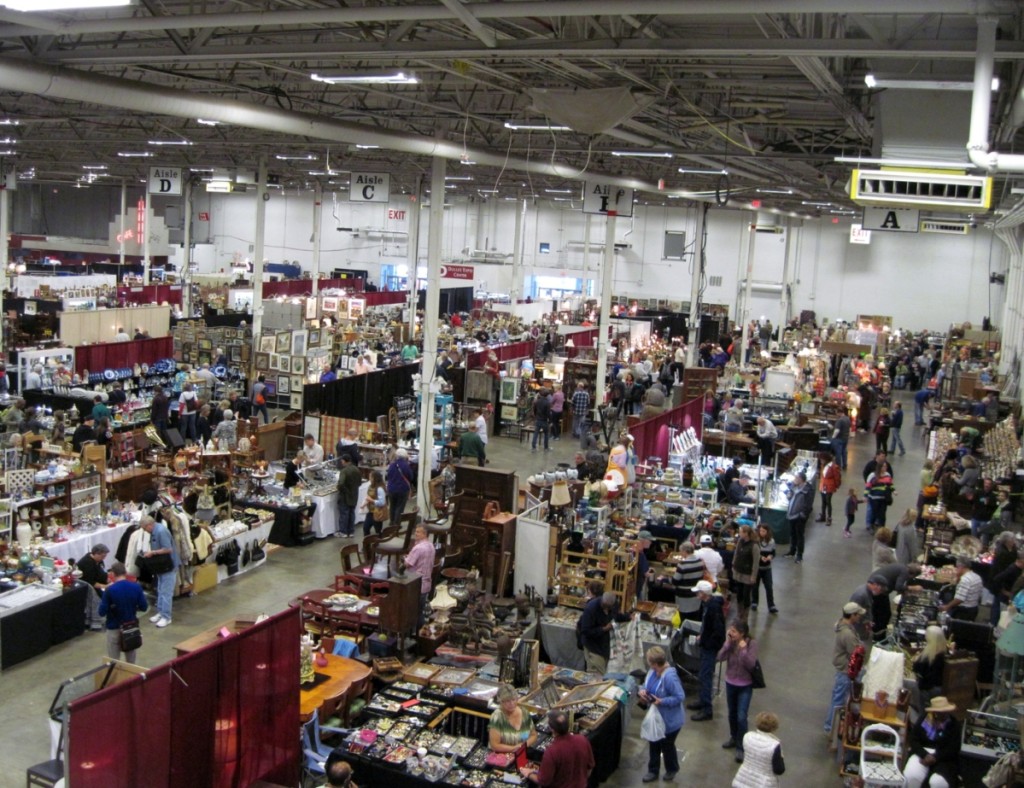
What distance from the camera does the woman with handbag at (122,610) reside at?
799cm

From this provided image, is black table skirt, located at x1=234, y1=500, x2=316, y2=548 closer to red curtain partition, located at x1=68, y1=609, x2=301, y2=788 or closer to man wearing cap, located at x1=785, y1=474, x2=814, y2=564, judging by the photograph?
red curtain partition, located at x1=68, y1=609, x2=301, y2=788

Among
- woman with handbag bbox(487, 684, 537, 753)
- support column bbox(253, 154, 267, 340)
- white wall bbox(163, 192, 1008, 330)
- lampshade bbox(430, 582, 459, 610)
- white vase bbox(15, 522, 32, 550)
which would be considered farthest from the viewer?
white wall bbox(163, 192, 1008, 330)

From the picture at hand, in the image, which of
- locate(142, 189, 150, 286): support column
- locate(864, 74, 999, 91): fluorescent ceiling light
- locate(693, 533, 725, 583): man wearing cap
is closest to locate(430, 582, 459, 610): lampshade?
locate(693, 533, 725, 583): man wearing cap

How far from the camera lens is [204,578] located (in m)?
10.7

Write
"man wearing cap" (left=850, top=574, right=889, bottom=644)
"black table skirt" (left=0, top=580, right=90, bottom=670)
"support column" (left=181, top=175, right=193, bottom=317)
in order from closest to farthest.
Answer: "black table skirt" (left=0, top=580, right=90, bottom=670) → "man wearing cap" (left=850, top=574, right=889, bottom=644) → "support column" (left=181, top=175, right=193, bottom=317)

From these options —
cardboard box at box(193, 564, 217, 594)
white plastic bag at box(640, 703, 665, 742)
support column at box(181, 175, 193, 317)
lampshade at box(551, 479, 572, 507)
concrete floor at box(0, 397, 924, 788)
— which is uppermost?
support column at box(181, 175, 193, 317)

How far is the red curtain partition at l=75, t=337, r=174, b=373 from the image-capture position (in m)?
20.5

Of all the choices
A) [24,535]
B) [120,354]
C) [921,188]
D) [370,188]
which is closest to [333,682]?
[24,535]

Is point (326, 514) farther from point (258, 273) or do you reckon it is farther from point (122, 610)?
point (258, 273)

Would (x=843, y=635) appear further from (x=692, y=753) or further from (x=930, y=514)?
(x=930, y=514)

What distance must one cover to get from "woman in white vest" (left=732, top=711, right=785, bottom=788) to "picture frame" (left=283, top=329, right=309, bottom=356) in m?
15.2

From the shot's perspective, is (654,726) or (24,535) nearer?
(654,726)

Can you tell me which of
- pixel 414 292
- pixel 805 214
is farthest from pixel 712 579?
pixel 805 214

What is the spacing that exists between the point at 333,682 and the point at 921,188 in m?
5.79
